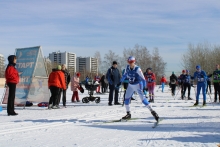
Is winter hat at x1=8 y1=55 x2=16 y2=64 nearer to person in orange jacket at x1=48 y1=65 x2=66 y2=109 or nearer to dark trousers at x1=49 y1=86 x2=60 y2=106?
person in orange jacket at x1=48 y1=65 x2=66 y2=109

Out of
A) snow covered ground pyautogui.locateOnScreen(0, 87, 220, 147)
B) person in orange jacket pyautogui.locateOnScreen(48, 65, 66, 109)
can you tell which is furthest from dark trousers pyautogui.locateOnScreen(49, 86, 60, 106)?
snow covered ground pyautogui.locateOnScreen(0, 87, 220, 147)

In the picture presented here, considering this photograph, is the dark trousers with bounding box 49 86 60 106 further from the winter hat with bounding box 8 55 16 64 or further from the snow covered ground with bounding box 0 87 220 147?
the snow covered ground with bounding box 0 87 220 147

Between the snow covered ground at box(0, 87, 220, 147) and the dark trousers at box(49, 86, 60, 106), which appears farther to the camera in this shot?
the dark trousers at box(49, 86, 60, 106)

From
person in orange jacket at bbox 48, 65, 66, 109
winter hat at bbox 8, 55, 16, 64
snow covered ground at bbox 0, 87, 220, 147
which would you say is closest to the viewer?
snow covered ground at bbox 0, 87, 220, 147


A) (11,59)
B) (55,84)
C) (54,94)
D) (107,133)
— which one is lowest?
(107,133)

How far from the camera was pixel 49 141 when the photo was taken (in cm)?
589

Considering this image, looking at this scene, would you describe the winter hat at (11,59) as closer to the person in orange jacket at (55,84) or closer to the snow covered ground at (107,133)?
the person in orange jacket at (55,84)

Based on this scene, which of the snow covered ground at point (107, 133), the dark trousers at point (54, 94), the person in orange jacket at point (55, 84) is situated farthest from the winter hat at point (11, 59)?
the snow covered ground at point (107, 133)

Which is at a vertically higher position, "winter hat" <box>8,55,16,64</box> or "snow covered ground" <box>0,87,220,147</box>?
"winter hat" <box>8,55,16,64</box>

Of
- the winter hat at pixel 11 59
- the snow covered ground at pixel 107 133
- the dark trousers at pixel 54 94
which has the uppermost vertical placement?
the winter hat at pixel 11 59

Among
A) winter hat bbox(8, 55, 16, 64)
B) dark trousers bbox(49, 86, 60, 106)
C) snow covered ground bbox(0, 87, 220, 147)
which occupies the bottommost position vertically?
snow covered ground bbox(0, 87, 220, 147)

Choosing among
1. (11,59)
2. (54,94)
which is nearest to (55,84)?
(54,94)

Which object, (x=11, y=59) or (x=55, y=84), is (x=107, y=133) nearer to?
(x=11, y=59)

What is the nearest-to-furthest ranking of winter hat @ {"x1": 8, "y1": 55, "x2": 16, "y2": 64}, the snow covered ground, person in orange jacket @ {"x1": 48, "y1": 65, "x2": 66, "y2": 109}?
the snow covered ground, winter hat @ {"x1": 8, "y1": 55, "x2": 16, "y2": 64}, person in orange jacket @ {"x1": 48, "y1": 65, "x2": 66, "y2": 109}
